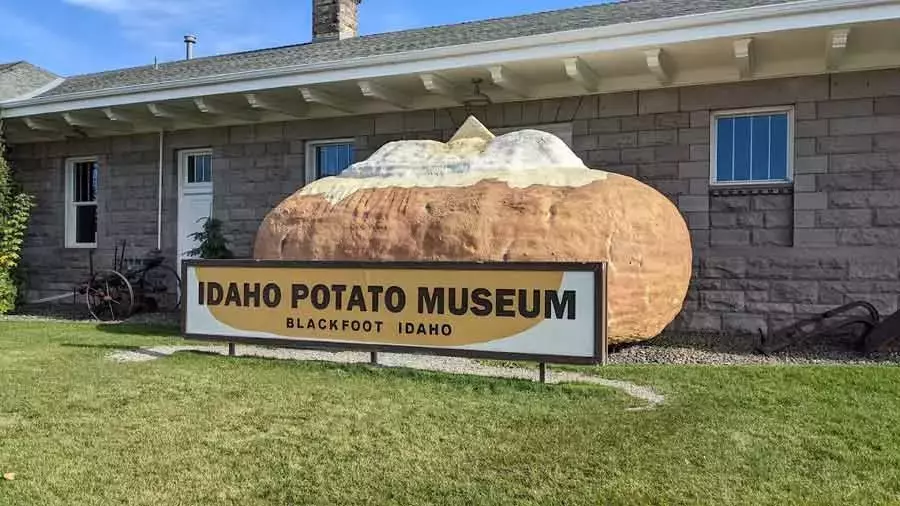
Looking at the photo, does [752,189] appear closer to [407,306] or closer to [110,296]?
[407,306]

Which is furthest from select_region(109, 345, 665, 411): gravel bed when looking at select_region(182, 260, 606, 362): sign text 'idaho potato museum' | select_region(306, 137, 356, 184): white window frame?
select_region(306, 137, 356, 184): white window frame

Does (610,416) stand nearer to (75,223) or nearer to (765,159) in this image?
(765,159)

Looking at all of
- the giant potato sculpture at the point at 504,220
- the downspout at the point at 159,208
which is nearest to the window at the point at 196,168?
the downspout at the point at 159,208

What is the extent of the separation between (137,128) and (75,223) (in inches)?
84.4

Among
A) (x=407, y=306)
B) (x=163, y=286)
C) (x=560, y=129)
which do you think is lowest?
(x=163, y=286)

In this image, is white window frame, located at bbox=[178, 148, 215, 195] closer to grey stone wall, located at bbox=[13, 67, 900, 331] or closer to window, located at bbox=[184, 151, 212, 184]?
window, located at bbox=[184, 151, 212, 184]

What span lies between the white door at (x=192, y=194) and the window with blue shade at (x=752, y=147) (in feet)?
23.8

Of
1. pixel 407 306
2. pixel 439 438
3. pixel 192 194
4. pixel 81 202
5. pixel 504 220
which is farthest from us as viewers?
pixel 81 202

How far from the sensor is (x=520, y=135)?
24.9 ft

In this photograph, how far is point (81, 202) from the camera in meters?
12.6

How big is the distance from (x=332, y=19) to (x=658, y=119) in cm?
660

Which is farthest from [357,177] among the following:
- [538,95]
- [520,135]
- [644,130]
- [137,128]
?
[137,128]

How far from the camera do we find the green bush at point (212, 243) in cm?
1042

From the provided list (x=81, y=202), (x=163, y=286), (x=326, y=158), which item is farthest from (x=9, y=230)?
(x=326, y=158)
